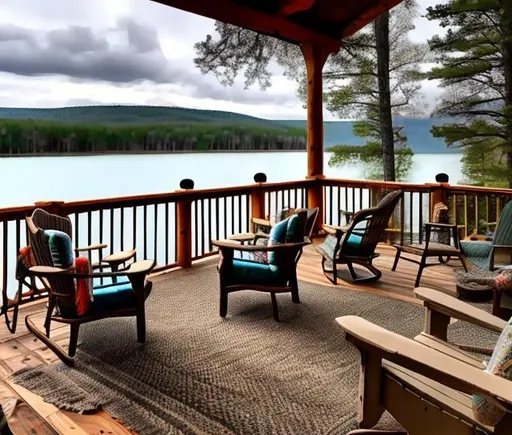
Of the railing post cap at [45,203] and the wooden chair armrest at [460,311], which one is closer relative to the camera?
the wooden chair armrest at [460,311]

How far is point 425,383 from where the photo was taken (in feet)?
5.65

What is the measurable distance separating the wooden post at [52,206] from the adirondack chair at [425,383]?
3082mm

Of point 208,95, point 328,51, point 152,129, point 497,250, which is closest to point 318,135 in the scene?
point 328,51

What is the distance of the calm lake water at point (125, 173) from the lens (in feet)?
14.6

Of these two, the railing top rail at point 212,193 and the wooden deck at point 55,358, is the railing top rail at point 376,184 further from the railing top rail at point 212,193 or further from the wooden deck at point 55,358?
the wooden deck at point 55,358

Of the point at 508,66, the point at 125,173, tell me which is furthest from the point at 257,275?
the point at 508,66

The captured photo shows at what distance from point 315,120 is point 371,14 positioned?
1727 millimetres

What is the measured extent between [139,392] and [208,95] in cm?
560

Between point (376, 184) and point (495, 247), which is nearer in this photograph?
point (495, 247)

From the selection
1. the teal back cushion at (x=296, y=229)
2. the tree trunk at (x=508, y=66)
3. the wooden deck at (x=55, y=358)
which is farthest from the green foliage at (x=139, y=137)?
the tree trunk at (x=508, y=66)

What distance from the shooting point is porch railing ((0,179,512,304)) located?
4.00 meters

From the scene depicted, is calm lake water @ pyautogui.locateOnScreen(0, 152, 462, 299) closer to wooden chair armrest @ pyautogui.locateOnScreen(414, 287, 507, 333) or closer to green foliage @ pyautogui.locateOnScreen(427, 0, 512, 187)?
green foliage @ pyautogui.locateOnScreen(427, 0, 512, 187)

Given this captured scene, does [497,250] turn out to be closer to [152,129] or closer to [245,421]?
[245,421]

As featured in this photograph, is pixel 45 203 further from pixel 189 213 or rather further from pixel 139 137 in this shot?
pixel 139 137
